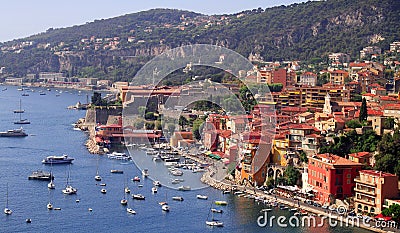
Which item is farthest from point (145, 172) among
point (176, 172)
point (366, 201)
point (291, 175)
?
point (366, 201)

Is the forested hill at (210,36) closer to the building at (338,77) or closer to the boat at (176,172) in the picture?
the building at (338,77)

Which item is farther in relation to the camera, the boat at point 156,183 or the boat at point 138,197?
the boat at point 156,183

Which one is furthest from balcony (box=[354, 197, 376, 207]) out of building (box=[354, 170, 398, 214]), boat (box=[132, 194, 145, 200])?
boat (box=[132, 194, 145, 200])

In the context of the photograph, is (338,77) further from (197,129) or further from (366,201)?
(366,201)

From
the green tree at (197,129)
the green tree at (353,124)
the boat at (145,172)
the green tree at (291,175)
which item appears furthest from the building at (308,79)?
the green tree at (291,175)

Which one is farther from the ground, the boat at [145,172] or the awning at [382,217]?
the boat at [145,172]

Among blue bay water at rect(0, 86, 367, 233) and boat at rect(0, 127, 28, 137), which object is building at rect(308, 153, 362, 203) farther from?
boat at rect(0, 127, 28, 137)

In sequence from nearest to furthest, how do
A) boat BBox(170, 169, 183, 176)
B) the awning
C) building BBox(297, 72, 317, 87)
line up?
the awning
boat BBox(170, 169, 183, 176)
building BBox(297, 72, 317, 87)
